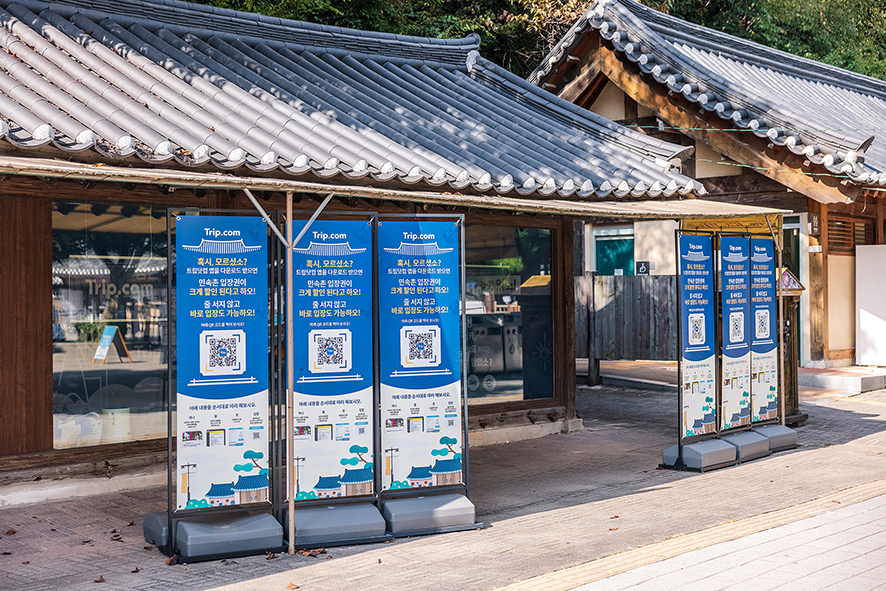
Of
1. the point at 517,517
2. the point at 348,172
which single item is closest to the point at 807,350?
the point at 517,517

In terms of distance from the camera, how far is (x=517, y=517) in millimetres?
7324

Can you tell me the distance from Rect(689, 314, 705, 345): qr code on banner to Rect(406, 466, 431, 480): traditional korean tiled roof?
3734 millimetres

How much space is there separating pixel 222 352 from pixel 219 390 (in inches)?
11.2

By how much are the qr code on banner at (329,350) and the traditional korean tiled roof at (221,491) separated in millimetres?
1068

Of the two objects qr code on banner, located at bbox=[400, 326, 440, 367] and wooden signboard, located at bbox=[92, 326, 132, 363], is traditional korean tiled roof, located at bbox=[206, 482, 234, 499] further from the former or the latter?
wooden signboard, located at bbox=[92, 326, 132, 363]

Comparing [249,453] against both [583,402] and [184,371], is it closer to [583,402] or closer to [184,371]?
[184,371]

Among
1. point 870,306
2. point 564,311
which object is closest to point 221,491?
point 564,311

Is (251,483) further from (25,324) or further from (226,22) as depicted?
(226,22)

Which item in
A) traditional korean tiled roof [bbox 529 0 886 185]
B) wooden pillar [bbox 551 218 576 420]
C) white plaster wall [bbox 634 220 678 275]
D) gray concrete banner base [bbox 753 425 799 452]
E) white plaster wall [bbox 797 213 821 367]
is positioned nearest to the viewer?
gray concrete banner base [bbox 753 425 799 452]

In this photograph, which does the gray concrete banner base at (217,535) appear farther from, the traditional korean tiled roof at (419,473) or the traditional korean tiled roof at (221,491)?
the traditional korean tiled roof at (419,473)

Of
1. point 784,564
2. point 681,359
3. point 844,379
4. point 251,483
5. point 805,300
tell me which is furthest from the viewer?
point 805,300

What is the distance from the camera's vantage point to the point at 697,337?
9.48 metres

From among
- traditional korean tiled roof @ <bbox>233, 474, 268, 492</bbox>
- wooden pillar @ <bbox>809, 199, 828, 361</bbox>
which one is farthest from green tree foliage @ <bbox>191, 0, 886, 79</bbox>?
traditional korean tiled roof @ <bbox>233, 474, 268, 492</bbox>

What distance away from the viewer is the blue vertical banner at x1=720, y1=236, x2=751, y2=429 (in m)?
9.77
